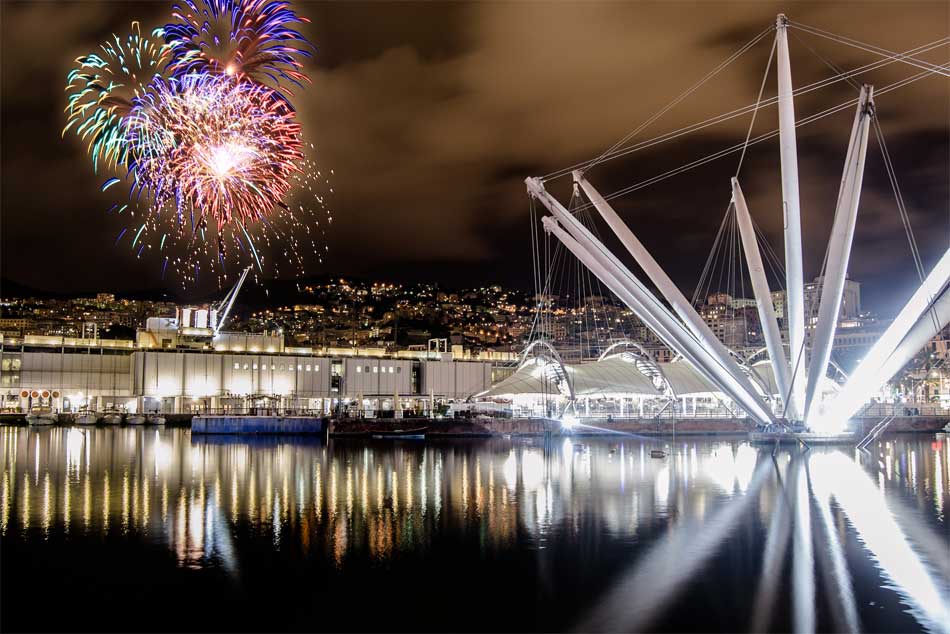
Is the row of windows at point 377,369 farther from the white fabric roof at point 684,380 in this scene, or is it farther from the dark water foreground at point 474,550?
the dark water foreground at point 474,550

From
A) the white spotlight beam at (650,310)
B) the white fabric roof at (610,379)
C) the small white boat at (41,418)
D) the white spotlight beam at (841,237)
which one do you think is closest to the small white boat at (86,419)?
the small white boat at (41,418)

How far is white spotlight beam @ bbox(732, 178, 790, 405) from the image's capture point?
3744 cm

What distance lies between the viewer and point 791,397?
124ft

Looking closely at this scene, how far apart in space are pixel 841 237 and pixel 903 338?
4.90 m

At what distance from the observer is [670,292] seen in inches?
1469

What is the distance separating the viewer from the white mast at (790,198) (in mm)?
36188

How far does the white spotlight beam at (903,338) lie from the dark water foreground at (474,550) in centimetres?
531

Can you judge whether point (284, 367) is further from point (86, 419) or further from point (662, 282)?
point (662, 282)

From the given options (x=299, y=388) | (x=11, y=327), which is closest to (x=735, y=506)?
(x=299, y=388)

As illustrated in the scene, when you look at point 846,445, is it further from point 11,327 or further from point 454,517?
point 11,327

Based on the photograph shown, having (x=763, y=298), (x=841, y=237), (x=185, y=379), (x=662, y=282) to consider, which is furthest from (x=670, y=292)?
(x=185, y=379)

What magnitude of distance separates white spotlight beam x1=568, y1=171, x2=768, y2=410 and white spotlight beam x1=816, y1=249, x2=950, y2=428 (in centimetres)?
430

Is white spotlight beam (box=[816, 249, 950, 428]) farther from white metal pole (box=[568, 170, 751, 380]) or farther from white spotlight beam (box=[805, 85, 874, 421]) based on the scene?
white metal pole (box=[568, 170, 751, 380])

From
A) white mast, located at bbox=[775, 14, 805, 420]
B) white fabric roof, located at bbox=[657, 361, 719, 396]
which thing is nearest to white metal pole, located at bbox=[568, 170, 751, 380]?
white mast, located at bbox=[775, 14, 805, 420]
